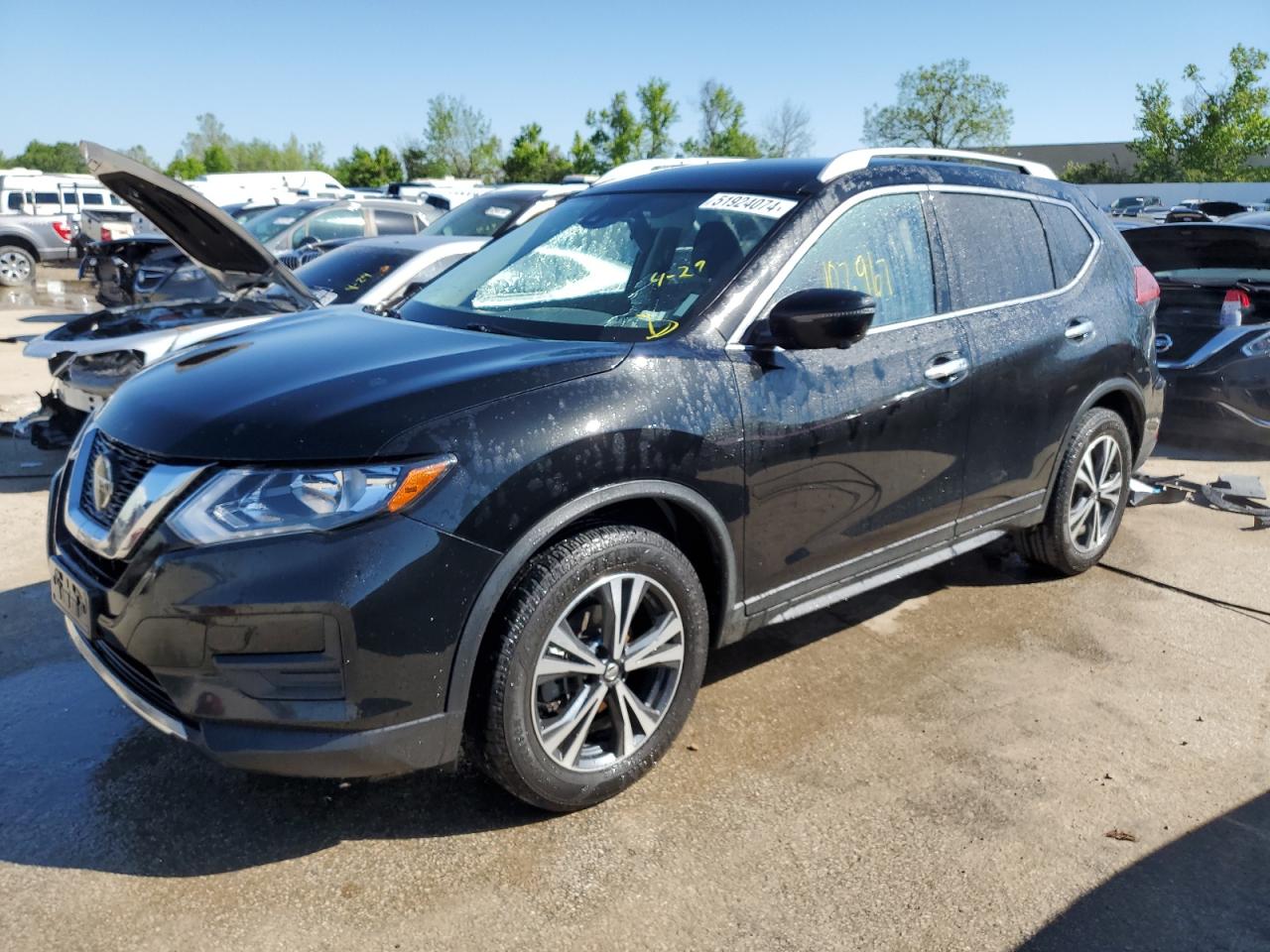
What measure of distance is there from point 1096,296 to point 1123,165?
276 ft

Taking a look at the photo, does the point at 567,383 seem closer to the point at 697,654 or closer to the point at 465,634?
the point at 465,634

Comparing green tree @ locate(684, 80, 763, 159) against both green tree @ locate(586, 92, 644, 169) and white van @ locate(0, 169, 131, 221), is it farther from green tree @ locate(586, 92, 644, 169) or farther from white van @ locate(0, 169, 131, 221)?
white van @ locate(0, 169, 131, 221)

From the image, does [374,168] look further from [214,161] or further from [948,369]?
[948,369]

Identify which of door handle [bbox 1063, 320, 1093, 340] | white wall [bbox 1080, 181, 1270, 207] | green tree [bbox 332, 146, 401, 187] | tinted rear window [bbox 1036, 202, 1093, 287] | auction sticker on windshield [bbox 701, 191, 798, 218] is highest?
green tree [bbox 332, 146, 401, 187]

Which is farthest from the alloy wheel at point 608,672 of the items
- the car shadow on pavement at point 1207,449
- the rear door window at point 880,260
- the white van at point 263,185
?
the white van at point 263,185

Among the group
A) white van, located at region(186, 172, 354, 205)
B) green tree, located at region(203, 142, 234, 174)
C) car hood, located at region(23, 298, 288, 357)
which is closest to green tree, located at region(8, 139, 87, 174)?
green tree, located at region(203, 142, 234, 174)

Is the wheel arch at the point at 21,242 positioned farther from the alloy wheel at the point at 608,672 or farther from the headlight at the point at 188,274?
the alloy wheel at the point at 608,672

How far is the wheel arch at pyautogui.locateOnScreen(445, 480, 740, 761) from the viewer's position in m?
2.60

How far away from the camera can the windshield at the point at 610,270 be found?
3.30 m

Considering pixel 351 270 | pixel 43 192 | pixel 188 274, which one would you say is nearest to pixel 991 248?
pixel 351 270

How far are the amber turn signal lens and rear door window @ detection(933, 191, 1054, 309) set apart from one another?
2215 millimetres

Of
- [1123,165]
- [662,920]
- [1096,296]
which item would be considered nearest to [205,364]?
[662,920]

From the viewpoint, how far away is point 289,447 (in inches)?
98.9

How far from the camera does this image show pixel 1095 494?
188 inches
